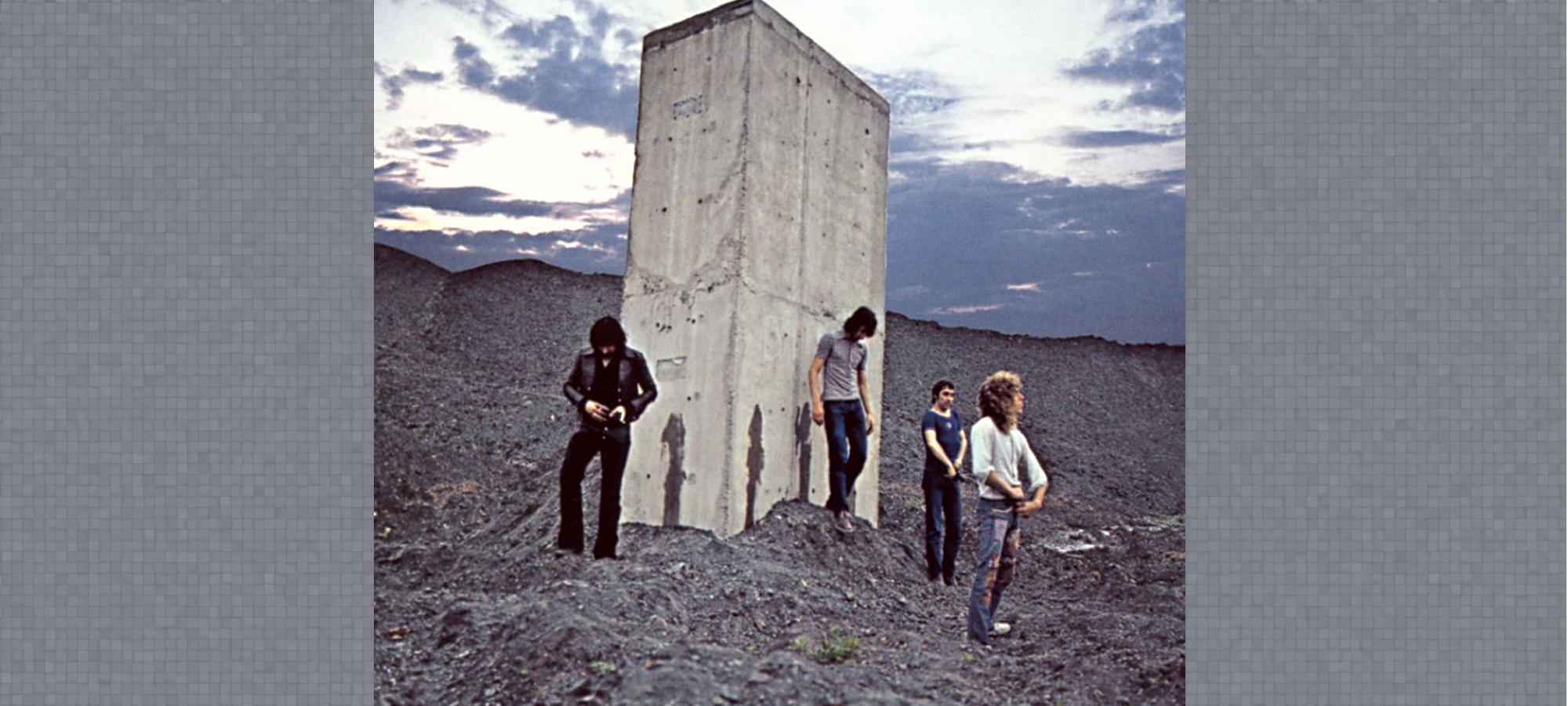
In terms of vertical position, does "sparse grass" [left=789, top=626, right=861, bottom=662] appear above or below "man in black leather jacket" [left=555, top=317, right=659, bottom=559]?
below

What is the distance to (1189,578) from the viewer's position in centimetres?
331

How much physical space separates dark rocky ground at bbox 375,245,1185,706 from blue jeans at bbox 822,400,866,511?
0.78 feet

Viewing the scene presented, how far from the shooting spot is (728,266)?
6426 millimetres

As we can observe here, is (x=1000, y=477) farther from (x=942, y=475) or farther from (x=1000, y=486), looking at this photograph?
(x=942, y=475)

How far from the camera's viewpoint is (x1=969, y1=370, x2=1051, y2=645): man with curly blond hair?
16.0 feet

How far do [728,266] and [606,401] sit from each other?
47.5 inches

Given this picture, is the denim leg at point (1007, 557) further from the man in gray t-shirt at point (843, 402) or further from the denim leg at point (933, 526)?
the man in gray t-shirt at point (843, 402)

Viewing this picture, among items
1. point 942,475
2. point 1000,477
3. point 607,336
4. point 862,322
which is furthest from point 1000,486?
point 607,336

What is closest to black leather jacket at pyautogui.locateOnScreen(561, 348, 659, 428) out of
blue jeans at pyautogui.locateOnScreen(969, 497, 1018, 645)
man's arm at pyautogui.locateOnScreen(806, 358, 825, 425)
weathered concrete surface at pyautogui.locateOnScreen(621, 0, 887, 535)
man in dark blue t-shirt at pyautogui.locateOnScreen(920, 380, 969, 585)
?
weathered concrete surface at pyautogui.locateOnScreen(621, 0, 887, 535)

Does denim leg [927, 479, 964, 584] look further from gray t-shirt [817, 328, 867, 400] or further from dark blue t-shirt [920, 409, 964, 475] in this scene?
gray t-shirt [817, 328, 867, 400]

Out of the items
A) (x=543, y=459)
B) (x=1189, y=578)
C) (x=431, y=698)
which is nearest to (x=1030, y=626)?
(x=1189, y=578)

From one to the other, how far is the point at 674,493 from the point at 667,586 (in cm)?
105

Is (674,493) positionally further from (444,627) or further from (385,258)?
(385,258)

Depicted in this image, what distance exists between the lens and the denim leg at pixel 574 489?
5.71m
